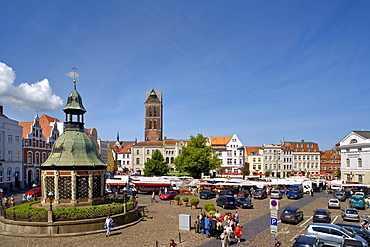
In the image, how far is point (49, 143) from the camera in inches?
2625

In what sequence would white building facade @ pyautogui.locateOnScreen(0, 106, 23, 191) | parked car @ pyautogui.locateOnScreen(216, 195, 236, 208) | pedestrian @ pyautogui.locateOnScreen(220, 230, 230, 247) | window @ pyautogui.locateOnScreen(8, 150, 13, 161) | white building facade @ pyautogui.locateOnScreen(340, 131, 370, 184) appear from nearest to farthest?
pedestrian @ pyautogui.locateOnScreen(220, 230, 230, 247), parked car @ pyautogui.locateOnScreen(216, 195, 236, 208), white building facade @ pyautogui.locateOnScreen(0, 106, 23, 191), window @ pyautogui.locateOnScreen(8, 150, 13, 161), white building facade @ pyautogui.locateOnScreen(340, 131, 370, 184)

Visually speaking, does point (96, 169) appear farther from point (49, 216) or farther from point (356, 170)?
point (356, 170)

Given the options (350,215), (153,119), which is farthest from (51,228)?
(153,119)

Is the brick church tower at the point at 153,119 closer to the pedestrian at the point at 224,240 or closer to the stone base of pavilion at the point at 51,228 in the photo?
the stone base of pavilion at the point at 51,228

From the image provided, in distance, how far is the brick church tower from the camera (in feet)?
419

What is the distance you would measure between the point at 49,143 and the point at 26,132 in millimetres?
6147

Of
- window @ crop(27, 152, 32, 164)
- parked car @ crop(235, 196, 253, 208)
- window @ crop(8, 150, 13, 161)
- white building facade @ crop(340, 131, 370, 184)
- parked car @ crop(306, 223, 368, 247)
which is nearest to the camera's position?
parked car @ crop(306, 223, 368, 247)

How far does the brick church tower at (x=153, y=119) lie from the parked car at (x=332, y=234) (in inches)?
4273

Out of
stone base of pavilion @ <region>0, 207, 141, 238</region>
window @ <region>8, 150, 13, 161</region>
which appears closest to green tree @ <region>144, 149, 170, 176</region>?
window @ <region>8, 150, 13, 161</region>

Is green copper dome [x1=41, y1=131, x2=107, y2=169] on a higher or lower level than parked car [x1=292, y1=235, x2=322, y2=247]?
higher

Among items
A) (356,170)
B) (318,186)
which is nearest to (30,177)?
(318,186)

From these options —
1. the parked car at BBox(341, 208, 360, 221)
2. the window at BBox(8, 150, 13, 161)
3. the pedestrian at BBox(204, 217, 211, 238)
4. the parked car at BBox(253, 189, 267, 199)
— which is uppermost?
the window at BBox(8, 150, 13, 161)

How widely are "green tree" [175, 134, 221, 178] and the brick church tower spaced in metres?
59.7

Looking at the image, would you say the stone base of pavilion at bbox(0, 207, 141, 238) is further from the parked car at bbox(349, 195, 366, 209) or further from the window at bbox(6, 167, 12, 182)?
the window at bbox(6, 167, 12, 182)
